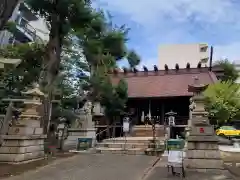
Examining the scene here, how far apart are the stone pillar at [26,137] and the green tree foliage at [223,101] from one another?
51.2ft

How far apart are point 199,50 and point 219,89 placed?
26.2 m

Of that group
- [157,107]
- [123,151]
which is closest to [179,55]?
[157,107]

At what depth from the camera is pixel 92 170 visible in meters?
10.1

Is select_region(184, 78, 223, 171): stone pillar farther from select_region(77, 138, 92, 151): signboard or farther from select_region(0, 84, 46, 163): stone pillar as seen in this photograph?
select_region(77, 138, 92, 151): signboard

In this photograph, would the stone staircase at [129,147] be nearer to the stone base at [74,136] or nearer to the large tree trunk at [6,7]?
the stone base at [74,136]

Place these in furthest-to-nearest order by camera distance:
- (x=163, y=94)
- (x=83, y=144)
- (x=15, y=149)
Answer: (x=163, y=94)
(x=83, y=144)
(x=15, y=149)

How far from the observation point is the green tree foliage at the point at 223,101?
2369cm

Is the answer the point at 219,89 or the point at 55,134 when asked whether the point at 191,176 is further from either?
the point at 219,89

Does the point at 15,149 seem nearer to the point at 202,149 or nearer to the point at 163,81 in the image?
the point at 202,149

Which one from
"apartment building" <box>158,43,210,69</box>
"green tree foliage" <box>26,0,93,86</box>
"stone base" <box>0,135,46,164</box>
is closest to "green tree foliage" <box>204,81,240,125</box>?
"green tree foliage" <box>26,0,93,86</box>

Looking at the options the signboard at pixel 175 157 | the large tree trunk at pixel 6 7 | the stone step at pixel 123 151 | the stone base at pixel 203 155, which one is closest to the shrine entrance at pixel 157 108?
the stone step at pixel 123 151

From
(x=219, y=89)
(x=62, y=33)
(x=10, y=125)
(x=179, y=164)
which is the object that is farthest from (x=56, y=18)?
(x=219, y=89)

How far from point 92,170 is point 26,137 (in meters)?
2.98

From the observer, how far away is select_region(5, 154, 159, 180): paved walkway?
8.90m
